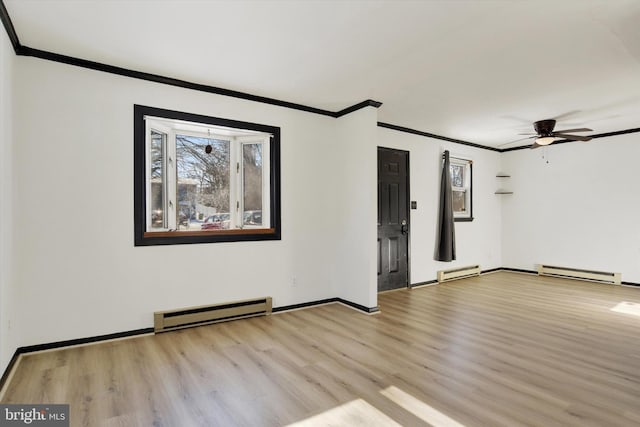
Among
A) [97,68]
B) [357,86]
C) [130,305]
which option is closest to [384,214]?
[357,86]

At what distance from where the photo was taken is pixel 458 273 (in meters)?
6.04

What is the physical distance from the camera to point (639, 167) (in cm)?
536

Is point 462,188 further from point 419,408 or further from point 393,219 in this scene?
point 419,408

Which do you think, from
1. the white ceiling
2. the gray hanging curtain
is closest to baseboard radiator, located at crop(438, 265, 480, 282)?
the gray hanging curtain

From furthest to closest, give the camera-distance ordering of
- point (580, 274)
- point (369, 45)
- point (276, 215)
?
point (580, 274) < point (276, 215) < point (369, 45)

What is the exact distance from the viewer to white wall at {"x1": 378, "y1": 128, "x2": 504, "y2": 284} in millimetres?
5449

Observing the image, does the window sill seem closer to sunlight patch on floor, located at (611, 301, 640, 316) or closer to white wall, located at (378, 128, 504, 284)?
white wall, located at (378, 128, 504, 284)

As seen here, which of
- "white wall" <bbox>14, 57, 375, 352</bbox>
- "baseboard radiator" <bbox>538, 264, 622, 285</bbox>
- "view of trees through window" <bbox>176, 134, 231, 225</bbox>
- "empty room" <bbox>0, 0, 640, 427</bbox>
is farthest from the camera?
"baseboard radiator" <bbox>538, 264, 622, 285</bbox>

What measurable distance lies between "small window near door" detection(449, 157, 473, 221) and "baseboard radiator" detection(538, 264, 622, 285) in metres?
1.74

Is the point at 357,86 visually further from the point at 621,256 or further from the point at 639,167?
the point at 621,256

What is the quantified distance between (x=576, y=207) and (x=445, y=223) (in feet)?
8.38

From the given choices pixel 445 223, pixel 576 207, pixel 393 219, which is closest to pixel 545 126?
pixel 445 223

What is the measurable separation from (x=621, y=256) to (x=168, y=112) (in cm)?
716

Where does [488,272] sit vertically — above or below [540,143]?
below
